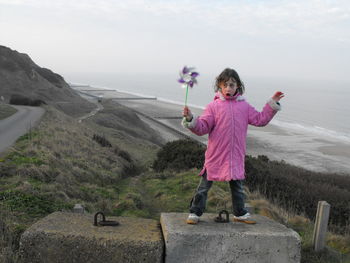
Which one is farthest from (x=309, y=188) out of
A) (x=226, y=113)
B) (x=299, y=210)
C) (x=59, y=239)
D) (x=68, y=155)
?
(x=59, y=239)

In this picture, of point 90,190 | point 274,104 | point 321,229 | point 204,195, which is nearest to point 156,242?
point 204,195

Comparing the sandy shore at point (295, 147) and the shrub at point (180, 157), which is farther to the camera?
the sandy shore at point (295, 147)

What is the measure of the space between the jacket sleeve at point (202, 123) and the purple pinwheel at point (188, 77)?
0.37 meters

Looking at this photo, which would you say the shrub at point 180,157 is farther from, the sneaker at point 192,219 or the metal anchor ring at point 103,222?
the metal anchor ring at point 103,222

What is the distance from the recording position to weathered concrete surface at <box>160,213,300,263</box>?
156 inches

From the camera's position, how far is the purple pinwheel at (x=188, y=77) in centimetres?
442

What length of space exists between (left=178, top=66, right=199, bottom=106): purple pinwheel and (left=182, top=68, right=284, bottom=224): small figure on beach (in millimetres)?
323

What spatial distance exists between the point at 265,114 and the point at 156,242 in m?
1.90

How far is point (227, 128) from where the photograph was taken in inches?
171

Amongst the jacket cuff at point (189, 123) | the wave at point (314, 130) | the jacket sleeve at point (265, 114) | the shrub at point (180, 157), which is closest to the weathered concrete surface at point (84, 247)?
the jacket cuff at point (189, 123)

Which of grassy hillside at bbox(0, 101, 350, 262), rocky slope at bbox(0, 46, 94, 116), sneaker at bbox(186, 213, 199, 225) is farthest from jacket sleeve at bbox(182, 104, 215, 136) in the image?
rocky slope at bbox(0, 46, 94, 116)

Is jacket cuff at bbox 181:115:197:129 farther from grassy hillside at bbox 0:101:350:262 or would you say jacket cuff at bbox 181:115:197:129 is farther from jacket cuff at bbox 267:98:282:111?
grassy hillside at bbox 0:101:350:262

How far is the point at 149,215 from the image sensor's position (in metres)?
8.15

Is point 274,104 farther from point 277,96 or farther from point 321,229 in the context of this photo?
point 321,229
